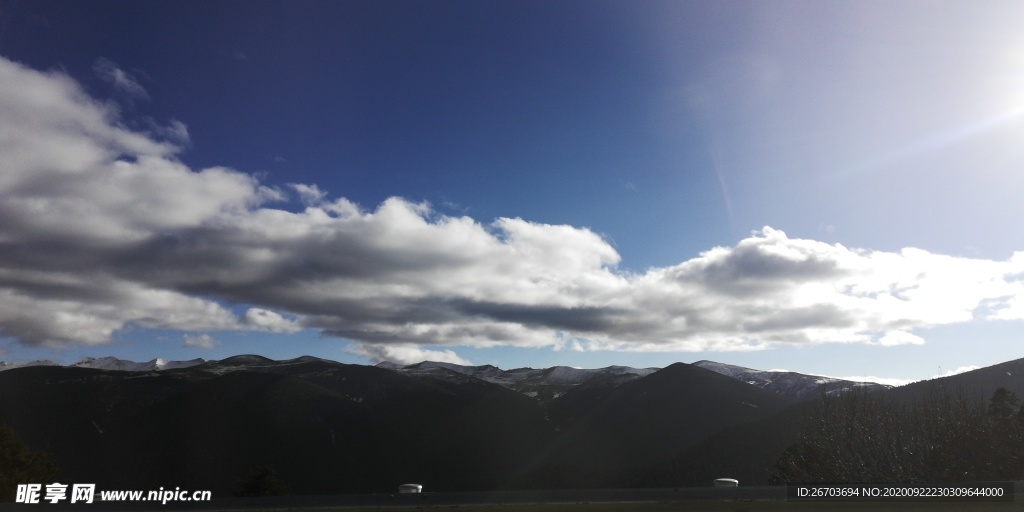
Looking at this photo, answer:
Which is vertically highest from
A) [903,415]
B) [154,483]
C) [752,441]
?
→ [903,415]

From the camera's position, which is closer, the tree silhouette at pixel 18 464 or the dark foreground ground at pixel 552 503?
the dark foreground ground at pixel 552 503

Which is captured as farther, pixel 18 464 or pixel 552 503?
pixel 18 464

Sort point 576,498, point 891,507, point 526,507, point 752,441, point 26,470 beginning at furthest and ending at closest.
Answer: point 752,441 < point 26,470 < point 576,498 < point 526,507 < point 891,507

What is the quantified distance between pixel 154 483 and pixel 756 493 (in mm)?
199950

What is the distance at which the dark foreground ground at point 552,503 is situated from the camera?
42156 mm

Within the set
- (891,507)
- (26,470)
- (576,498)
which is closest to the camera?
(891,507)

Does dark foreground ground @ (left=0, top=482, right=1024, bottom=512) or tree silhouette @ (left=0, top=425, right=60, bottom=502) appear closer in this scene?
dark foreground ground @ (left=0, top=482, right=1024, bottom=512)

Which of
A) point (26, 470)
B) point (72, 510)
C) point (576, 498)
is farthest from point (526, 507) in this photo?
point (26, 470)

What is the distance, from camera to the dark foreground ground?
42156 mm

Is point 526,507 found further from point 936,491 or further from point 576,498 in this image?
point 936,491

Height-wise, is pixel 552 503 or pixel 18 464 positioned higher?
pixel 552 503

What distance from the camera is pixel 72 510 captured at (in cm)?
4403

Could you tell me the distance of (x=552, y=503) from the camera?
4594 centimetres

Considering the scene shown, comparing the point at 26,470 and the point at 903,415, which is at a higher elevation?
the point at 903,415
